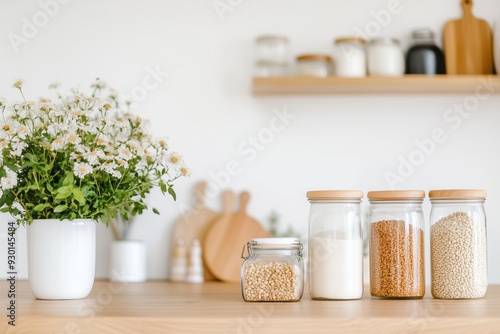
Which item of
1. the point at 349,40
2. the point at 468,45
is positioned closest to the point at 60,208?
the point at 349,40

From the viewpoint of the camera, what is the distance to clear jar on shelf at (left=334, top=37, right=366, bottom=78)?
76.6 inches

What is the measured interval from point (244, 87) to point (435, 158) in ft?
1.99

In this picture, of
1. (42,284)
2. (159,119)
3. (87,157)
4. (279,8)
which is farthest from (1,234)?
(279,8)

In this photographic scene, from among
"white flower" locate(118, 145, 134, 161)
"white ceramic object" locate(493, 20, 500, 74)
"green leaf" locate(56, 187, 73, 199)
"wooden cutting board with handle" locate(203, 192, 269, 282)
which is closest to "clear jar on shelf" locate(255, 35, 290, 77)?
"wooden cutting board with handle" locate(203, 192, 269, 282)

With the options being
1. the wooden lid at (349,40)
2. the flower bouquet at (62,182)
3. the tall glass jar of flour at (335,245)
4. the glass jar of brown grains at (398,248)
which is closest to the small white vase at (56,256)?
the flower bouquet at (62,182)

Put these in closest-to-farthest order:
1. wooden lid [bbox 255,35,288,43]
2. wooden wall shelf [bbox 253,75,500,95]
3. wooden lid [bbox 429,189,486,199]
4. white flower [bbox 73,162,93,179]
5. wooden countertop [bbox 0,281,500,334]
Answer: wooden countertop [bbox 0,281,500,334]
white flower [bbox 73,162,93,179]
wooden lid [bbox 429,189,486,199]
wooden wall shelf [bbox 253,75,500,95]
wooden lid [bbox 255,35,288,43]

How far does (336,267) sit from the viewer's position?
1.35m

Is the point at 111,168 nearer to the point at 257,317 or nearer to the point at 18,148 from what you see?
the point at 18,148

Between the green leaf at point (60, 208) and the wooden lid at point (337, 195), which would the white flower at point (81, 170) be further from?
the wooden lid at point (337, 195)

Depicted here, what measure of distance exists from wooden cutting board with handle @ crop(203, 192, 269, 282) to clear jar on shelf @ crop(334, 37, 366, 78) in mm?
456

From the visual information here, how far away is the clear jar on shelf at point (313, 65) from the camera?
1945mm

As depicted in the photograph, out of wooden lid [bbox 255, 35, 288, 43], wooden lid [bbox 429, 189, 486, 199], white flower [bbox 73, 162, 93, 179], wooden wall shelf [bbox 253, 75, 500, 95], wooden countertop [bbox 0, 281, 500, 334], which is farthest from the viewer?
wooden lid [bbox 255, 35, 288, 43]

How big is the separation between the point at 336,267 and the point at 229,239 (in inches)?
26.6

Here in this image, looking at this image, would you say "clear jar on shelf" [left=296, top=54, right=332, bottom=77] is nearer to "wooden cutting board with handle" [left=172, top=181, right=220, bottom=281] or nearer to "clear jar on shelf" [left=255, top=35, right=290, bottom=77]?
"clear jar on shelf" [left=255, top=35, right=290, bottom=77]
